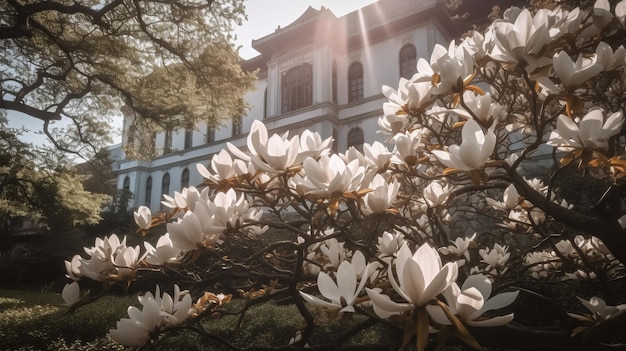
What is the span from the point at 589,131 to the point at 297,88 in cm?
1745

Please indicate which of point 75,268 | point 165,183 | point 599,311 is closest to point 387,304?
point 599,311

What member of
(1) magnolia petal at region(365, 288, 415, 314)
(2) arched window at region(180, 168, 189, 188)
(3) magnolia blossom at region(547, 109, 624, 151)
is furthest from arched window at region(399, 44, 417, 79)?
(1) magnolia petal at region(365, 288, 415, 314)

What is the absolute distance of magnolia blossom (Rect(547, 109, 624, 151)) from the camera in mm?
951

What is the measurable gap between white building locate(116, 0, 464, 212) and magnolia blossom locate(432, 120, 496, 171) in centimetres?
1450

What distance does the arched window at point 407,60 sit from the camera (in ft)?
51.4

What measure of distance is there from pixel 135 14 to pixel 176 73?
1886 mm

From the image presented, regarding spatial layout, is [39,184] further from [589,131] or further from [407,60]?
[589,131]

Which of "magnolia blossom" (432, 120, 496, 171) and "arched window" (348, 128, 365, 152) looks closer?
"magnolia blossom" (432, 120, 496, 171)

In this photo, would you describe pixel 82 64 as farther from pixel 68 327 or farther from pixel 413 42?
pixel 413 42

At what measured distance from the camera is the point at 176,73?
462 inches

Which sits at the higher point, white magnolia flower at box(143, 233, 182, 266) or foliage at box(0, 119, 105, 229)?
foliage at box(0, 119, 105, 229)

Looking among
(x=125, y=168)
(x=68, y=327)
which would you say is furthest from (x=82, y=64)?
(x=125, y=168)

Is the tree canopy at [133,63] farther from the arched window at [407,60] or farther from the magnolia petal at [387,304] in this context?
the magnolia petal at [387,304]

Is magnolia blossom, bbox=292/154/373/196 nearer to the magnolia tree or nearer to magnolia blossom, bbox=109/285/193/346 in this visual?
the magnolia tree
